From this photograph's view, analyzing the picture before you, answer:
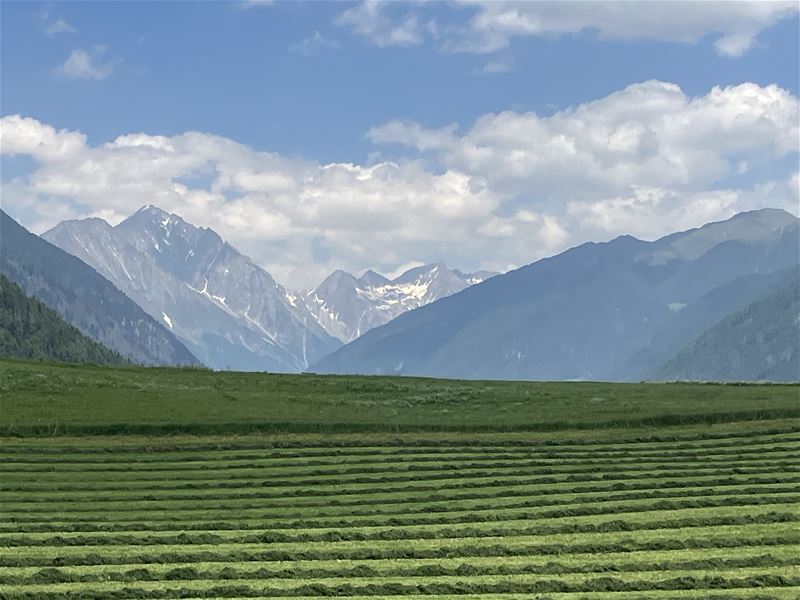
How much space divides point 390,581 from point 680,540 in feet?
31.6

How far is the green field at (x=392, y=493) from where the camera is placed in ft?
95.0

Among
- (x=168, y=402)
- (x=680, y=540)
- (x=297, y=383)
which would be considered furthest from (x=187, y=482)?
(x=297, y=383)

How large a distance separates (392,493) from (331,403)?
111ft

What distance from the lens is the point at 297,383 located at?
3438 inches

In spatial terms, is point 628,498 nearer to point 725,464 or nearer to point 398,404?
point 725,464

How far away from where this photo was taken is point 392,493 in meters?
43.4

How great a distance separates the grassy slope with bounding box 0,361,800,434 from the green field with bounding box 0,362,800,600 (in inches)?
9.3

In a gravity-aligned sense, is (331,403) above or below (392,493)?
above

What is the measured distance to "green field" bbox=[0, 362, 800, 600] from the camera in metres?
29.0

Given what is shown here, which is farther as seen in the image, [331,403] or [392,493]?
[331,403]

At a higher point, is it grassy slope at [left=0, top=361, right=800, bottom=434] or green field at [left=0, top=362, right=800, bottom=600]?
grassy slope at [left=0, top=361, right=800, bottom=434]

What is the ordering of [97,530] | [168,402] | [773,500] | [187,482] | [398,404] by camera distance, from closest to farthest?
[97,530] < [773,500] < [187,482] < [168,402] < [398,404]

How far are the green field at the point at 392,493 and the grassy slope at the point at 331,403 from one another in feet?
0.78

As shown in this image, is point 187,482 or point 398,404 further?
point 398,404
